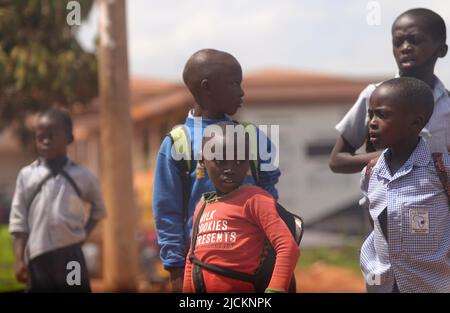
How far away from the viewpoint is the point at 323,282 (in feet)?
40.6

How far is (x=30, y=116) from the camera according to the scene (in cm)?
1233

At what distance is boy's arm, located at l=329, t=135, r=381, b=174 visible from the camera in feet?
12.9

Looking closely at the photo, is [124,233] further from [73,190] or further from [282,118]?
[282,118]

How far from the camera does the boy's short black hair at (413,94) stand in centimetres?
356

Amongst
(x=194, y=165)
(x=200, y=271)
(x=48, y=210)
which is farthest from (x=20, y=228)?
(x=200, y=271)

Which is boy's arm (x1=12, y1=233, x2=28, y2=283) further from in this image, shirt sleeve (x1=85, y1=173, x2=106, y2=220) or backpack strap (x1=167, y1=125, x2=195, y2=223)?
backpack strap (x1=167, y1=125, x2=195, y2=223)

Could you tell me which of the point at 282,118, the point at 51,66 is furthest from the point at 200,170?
the point at 282,118

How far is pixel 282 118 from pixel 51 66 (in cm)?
953

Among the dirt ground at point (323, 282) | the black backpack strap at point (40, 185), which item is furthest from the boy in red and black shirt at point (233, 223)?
the dirt ground at point (323, 282)

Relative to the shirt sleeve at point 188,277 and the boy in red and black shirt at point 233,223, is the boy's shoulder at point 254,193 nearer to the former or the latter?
the boy in red and black shirt at point 233,223

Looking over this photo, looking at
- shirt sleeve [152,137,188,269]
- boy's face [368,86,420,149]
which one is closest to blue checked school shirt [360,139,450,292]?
boy's face [368,86,420,149]

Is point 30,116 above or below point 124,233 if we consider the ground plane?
above

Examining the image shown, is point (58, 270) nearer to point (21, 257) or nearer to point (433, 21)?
point (21, 257)

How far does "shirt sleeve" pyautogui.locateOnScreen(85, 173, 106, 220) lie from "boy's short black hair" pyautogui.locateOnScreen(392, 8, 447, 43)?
2.10 metres
